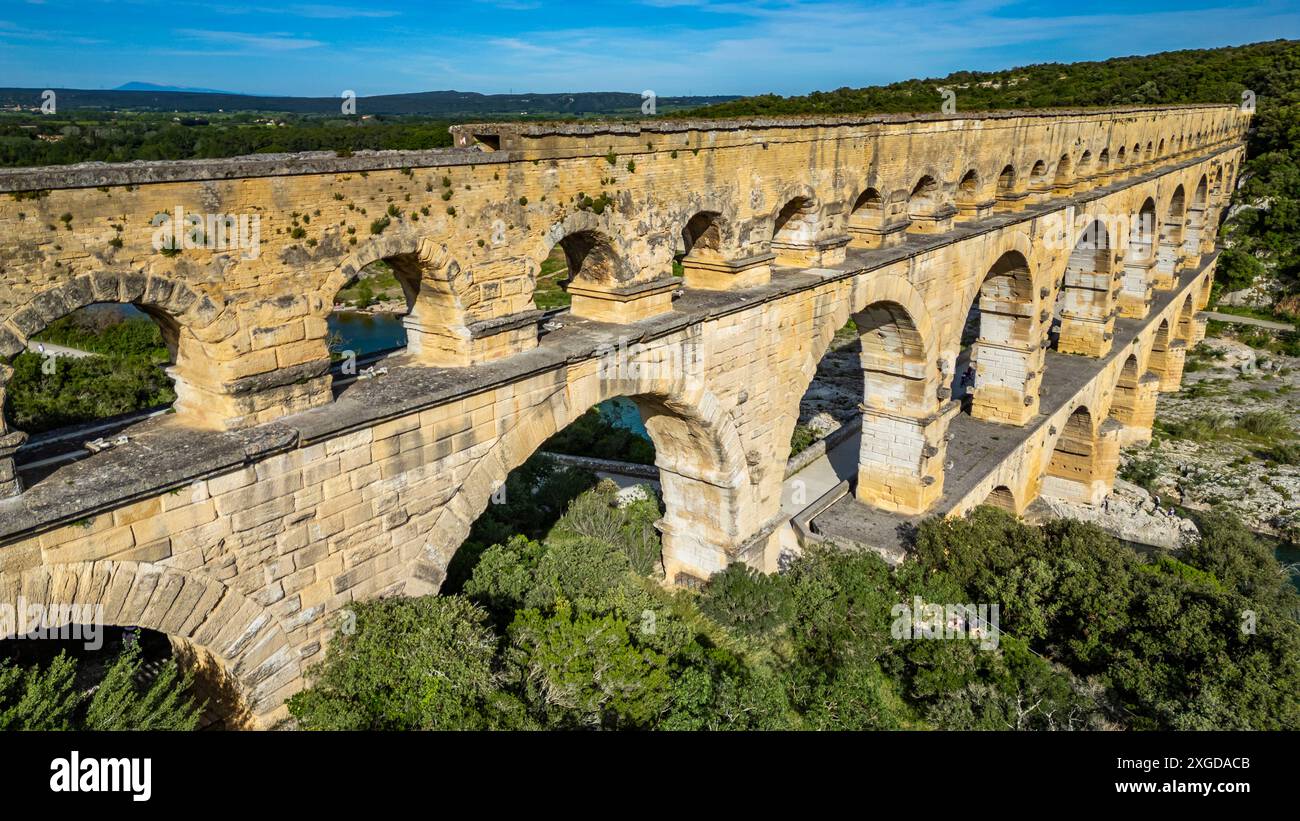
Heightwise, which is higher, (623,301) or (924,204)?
(924,204)

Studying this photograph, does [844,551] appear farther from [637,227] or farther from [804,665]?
[637,227]

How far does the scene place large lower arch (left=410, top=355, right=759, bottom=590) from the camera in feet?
22.5

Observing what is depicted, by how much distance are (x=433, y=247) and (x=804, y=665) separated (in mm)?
6835

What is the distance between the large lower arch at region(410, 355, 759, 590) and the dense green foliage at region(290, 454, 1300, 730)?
16.9 inches

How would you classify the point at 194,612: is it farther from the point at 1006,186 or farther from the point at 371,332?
the point at 371,332

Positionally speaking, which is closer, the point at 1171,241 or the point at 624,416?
the point at 1171,241

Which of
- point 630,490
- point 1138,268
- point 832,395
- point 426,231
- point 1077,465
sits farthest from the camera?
point 832,395

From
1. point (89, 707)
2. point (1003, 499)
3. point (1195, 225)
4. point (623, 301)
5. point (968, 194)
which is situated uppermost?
point (968, 194)

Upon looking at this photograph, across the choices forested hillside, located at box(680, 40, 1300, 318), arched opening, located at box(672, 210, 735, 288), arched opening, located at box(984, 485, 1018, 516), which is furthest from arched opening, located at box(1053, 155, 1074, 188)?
forested hillside, located at box(680, 40, 1300, 318)

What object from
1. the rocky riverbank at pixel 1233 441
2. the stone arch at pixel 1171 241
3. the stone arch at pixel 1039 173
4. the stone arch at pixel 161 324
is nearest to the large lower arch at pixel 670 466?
the stone arch at pixel 161 324

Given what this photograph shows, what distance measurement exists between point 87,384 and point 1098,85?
45.9m

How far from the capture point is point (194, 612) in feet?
17.8

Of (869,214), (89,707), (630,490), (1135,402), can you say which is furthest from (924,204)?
(1135,402)

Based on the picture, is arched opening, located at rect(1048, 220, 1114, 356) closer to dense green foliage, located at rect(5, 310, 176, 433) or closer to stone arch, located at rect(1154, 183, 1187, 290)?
stone arch, located at rect(1154, 183, 1187, 290)
